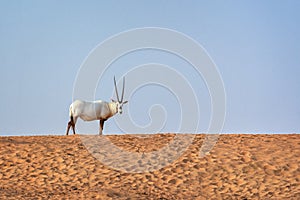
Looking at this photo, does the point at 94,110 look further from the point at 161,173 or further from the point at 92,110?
the point at 161,173

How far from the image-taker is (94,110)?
76.6ft

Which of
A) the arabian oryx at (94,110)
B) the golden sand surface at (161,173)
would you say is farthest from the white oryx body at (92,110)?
the golden sand surface at (161,173)

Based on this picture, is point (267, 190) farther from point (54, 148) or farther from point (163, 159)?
point (54, 148)

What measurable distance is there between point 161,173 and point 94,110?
28.4 ft

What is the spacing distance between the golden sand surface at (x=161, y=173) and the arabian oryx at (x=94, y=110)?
502 centimetres

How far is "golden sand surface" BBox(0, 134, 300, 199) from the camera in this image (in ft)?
45.5

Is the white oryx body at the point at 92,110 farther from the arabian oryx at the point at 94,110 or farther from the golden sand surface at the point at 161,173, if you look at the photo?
the golden sand surface at the point at 161,173

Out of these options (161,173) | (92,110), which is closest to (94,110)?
(92,110)

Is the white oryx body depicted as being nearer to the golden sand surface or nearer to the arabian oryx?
the arabian oryx

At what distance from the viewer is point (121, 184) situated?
14.5m

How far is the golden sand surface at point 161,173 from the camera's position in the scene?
13.9 metres

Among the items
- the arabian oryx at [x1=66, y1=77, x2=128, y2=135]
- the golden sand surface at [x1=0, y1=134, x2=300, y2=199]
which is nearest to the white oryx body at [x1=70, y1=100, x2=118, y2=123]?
the arabian oryx at [x1=66, y1=77, x2=128, y2=135]

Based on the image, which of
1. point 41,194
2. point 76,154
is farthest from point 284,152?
point 41,194

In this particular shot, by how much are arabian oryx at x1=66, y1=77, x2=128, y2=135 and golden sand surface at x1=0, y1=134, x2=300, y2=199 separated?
5.02m
